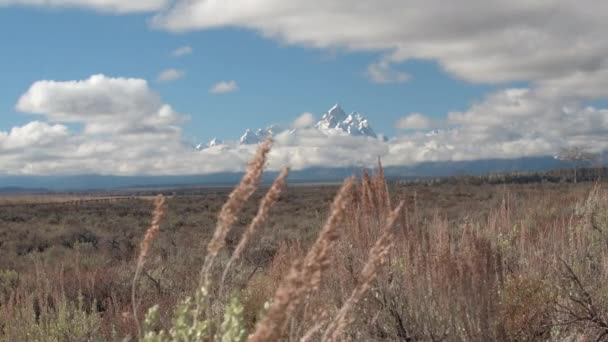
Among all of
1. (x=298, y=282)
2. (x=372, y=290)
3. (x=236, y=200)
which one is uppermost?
(x=236, y=200)

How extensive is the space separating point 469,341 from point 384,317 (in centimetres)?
69

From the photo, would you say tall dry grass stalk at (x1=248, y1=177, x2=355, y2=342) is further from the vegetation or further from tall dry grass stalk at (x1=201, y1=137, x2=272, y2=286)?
tall dry grass stalk at (x1=201, y1=137, x2=272, y2=286)

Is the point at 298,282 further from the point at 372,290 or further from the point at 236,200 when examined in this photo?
the point at 372,290

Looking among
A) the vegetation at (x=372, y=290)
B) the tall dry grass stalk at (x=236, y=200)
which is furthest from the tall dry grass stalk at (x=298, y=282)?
the tall dry grass stalk at (x=236, y=200)

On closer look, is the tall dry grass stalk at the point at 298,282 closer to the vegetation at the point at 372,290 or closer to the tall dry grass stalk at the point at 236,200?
the vegetation at the point at 372,290

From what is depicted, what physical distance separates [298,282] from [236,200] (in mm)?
349

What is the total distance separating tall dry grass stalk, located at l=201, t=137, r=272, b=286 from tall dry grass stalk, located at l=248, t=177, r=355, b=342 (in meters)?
0.26

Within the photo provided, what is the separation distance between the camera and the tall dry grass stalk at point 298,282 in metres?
1.91

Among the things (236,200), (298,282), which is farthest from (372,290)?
(298,282)

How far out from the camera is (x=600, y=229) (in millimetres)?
9422

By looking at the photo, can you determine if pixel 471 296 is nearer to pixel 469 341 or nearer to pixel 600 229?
pixel 469 341

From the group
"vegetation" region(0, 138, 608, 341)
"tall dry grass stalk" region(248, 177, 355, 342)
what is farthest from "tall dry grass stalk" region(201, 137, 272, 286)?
"tall dry grass stalk" region(248, 177, 355, 342)

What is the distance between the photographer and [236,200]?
2.14 metres

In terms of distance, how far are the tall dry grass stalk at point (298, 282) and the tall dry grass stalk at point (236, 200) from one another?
26 cm
